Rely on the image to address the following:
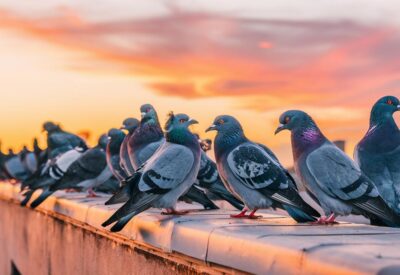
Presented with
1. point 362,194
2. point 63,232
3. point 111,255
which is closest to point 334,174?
point 362,194

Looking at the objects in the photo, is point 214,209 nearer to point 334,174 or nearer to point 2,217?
point 334,174

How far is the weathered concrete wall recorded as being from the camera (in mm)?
8289

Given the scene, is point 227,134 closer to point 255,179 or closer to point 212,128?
point 212,128

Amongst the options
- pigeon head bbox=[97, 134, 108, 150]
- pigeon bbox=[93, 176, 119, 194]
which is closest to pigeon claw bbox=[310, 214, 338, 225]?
pigeon bbox=[93, 176, 119, 194]

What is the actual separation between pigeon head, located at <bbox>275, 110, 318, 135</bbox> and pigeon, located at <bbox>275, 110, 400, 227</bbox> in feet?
0.22

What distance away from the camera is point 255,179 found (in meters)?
8.11

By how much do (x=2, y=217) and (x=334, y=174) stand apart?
17.5m

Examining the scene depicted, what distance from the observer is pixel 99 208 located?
416 inches

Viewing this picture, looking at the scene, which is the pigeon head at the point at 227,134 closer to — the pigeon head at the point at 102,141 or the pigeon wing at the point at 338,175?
the pigeon wing at the point at 338,175

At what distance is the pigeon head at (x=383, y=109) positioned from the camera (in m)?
9.48

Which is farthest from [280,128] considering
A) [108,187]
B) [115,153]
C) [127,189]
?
[108,187]

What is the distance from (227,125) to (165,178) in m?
1.03

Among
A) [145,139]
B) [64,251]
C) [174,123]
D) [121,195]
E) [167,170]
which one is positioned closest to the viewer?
[167,170]

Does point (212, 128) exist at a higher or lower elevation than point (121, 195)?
higher
